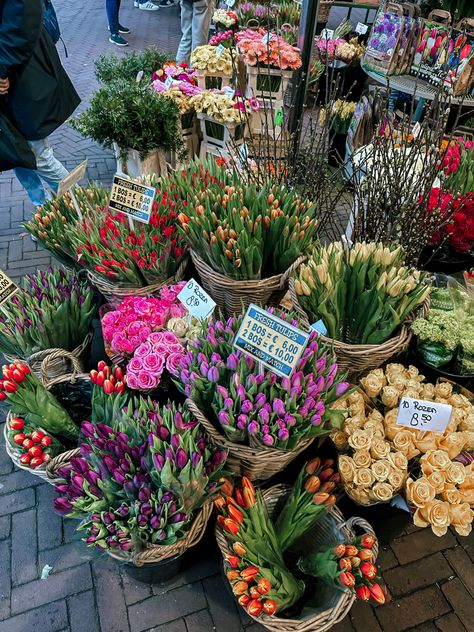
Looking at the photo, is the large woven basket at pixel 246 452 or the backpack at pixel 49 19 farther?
the backpack at pixel 49 19

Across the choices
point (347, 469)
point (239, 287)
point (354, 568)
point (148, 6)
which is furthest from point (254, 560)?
point (148, 6)

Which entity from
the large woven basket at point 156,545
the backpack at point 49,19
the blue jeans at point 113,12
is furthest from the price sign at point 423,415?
the blue jeans at point 113,12

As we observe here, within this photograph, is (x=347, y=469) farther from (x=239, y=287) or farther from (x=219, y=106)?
(x=219, y=106)

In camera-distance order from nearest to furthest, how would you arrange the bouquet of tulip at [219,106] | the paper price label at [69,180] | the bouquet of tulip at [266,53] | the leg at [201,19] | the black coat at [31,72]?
the paper price label at [69,180]
the black coat at [31,72]
the bouquet of tulip at [219,106]
the bouquet of tulip at [266,53]
the leg at [201,19]

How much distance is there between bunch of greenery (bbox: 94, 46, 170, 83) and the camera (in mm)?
3906

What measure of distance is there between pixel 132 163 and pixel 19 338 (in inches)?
81.7

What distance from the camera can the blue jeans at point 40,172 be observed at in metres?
3.29

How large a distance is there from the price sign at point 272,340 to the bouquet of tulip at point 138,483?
0.35 m

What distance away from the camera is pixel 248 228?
6.18 feet

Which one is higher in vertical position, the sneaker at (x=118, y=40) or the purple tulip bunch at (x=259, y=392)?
the sneaker at (x=118, y=40)

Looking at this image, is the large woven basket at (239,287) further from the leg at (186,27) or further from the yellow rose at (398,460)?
the leg at (186,27)

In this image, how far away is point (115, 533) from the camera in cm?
132

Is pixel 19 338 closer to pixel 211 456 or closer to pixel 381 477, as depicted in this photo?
pixel 211 456

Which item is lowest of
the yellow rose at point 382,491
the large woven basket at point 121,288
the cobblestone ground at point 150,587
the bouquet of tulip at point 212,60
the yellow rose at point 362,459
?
the cobblestone ground at point 150,587
